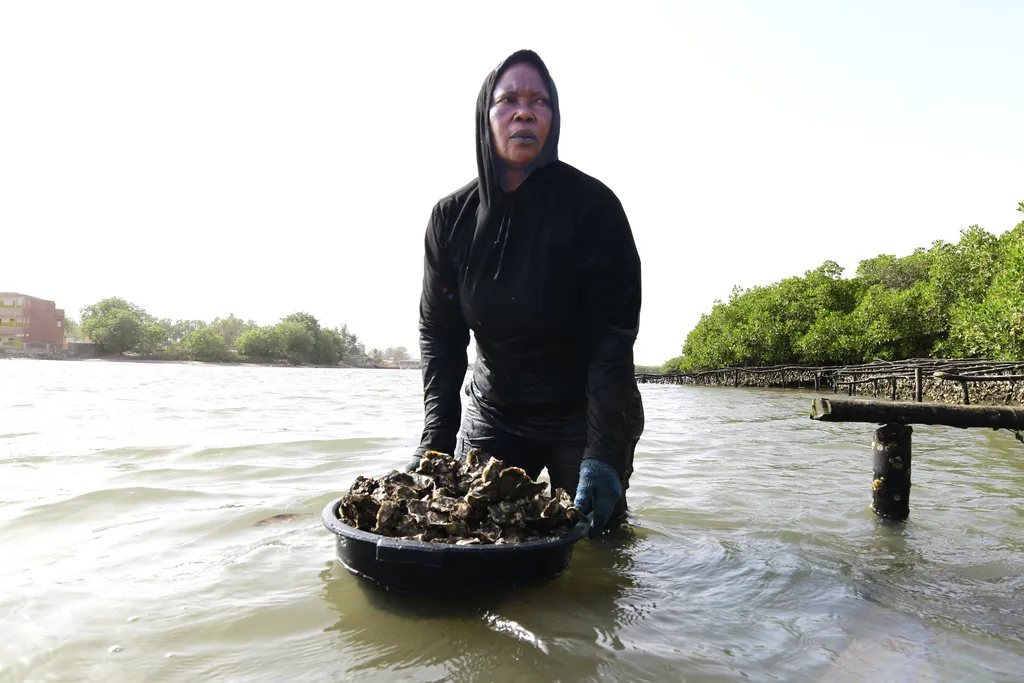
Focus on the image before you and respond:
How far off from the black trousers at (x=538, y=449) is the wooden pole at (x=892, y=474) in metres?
2.15

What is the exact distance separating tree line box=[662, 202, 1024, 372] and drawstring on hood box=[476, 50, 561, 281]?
70.6ft

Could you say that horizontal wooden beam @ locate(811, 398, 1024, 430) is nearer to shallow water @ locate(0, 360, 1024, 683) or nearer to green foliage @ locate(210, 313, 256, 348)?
shallow water @ locate(0, 360, 1024, 683)

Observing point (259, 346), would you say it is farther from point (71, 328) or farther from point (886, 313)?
point (886, 313)

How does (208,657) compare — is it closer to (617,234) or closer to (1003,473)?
(617,234)

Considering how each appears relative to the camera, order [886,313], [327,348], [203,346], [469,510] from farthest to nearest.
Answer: [327,348], [203,346], [886,313], [469,510]

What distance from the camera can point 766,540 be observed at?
371 cm

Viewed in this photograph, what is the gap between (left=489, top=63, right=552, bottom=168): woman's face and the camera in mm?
2926

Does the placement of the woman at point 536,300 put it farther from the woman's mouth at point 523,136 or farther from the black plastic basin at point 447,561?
the black plastic basin at point 447,561

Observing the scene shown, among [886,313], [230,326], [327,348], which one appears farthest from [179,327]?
[886,313]

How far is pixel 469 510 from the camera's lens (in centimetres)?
241

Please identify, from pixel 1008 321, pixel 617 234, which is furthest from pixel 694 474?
pixel 1008 321

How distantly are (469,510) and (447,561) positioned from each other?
0.70ft

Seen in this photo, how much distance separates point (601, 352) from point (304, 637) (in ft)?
5.33

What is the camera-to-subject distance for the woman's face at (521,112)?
293 centimetres
